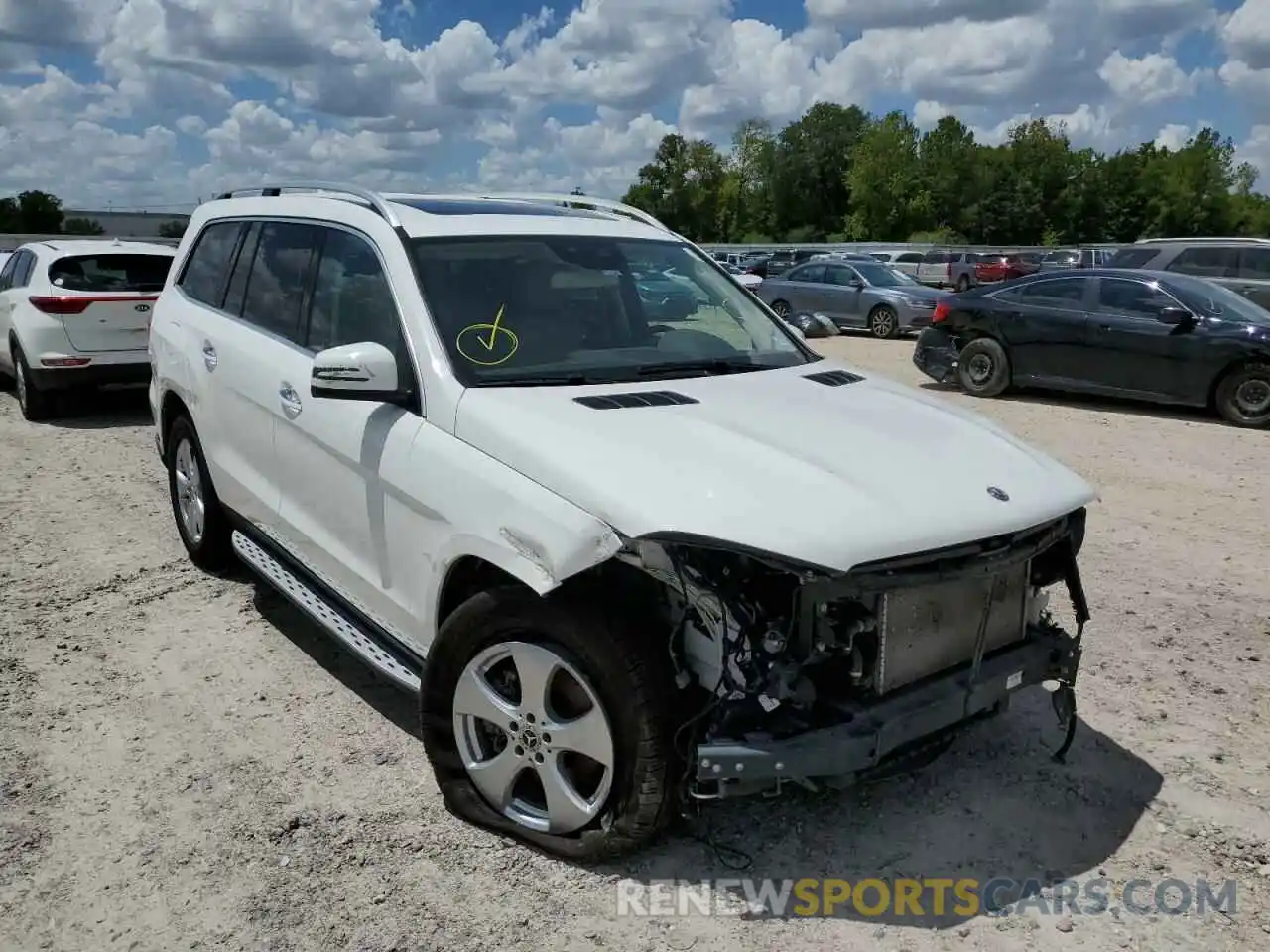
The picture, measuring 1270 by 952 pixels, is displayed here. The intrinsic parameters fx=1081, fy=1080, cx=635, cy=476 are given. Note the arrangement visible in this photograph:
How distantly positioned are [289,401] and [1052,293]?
10265 mm

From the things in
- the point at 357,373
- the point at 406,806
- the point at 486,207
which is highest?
the point at 486,207

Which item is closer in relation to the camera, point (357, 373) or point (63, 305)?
point (357, 373)

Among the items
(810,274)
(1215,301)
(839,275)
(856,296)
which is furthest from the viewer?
(810,274)

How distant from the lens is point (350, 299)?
4.24m

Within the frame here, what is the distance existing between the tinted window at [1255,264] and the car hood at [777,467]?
543 inches

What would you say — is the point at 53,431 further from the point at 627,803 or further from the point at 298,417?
the point at 627,803

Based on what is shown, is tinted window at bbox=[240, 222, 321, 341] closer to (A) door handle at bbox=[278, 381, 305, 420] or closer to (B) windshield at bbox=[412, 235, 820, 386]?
(A) door handle at bbox=[278, 381, 305, 420]

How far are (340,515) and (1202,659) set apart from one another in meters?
3.85

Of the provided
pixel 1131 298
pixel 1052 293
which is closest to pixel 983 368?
pixel 1052 293

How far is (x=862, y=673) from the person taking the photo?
308 centimetres

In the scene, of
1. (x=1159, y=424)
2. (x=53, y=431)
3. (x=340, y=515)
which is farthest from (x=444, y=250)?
(x=1159, y=424)

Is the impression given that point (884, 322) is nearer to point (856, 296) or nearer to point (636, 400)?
point (856, 296)

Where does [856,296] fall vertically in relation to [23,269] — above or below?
below

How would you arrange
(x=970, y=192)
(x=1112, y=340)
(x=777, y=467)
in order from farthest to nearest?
(x=970, y=192), (x=1112, y=340), (x=777, y=467)
